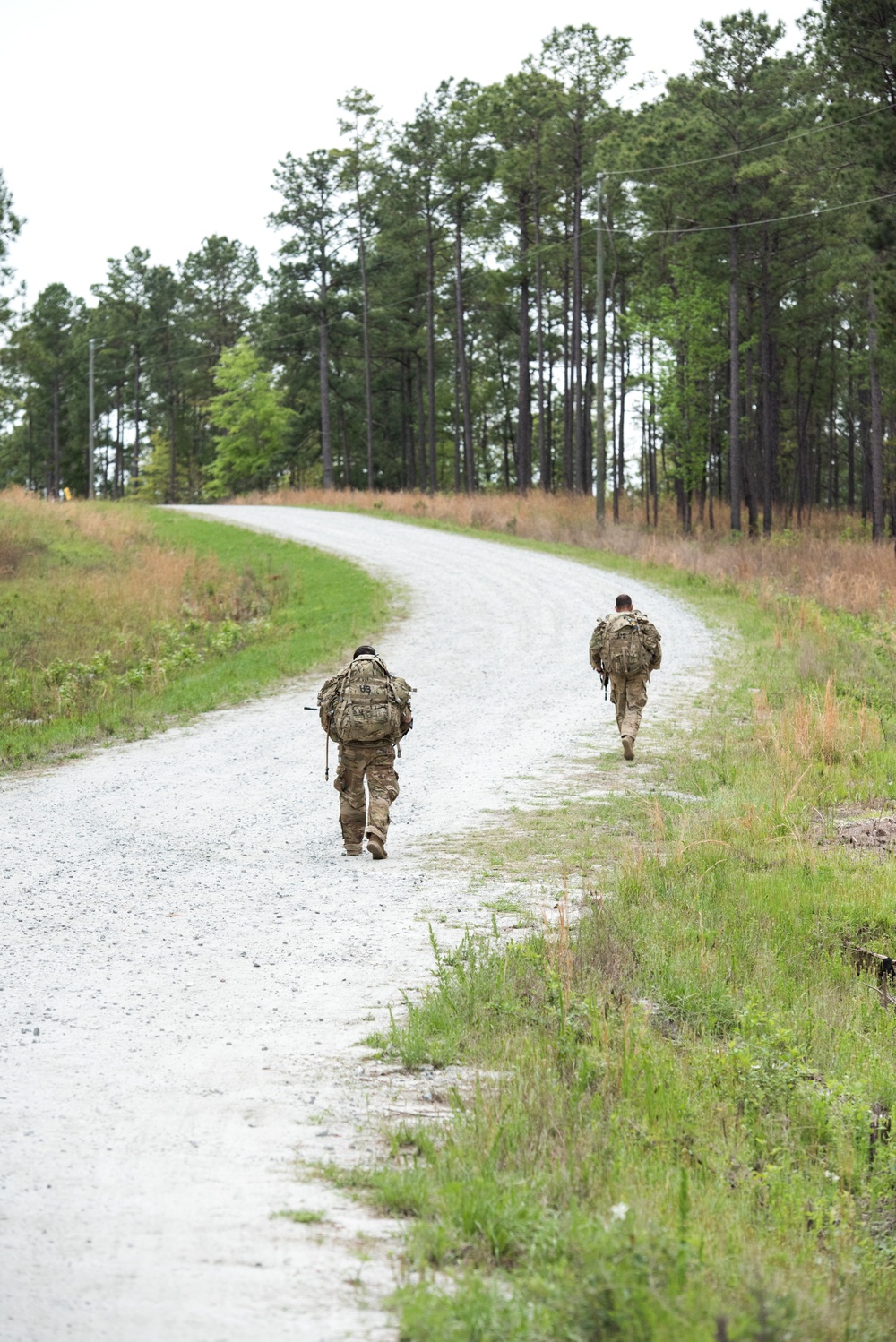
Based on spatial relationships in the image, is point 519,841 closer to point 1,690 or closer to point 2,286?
point 1,690

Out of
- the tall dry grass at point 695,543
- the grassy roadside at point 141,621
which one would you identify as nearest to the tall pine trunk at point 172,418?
the tall dry grass at point 695,543

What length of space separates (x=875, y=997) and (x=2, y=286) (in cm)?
3580

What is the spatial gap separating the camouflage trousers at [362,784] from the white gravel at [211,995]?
0.33 m

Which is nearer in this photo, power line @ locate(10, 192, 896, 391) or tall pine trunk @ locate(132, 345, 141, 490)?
power line @ locate(10, 192, 896, 391)

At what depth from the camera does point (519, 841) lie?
9953mm

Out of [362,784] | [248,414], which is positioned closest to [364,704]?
[362,784]

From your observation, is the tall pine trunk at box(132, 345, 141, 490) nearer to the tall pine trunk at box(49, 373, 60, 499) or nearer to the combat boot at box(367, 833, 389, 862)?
the tall pine trunk at box(49, 373, 60, 499)

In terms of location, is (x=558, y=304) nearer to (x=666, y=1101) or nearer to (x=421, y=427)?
(x=421, y=427)

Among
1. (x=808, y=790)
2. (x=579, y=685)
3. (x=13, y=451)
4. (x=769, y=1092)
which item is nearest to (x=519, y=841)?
(x=808, y=790)

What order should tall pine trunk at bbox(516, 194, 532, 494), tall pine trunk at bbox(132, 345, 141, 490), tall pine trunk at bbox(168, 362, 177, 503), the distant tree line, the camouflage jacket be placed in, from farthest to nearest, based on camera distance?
tall pine trunk at bbox(132, 345, 141, 490), tall pine trunk at bbox(168, 362, 177, 503), tall pine trunk at bbox(516, 194, 532, 494), the distant tree line, the camouflage jacket

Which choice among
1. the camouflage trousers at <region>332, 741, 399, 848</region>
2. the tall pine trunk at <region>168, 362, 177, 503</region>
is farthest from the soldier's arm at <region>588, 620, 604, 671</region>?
the tall pine trunk at <region>168, 362, 177, 503</region>

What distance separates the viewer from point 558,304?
63656 mm

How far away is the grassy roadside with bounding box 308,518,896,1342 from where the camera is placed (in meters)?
3.59

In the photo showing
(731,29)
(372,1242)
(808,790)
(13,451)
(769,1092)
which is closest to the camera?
(372,1242)
